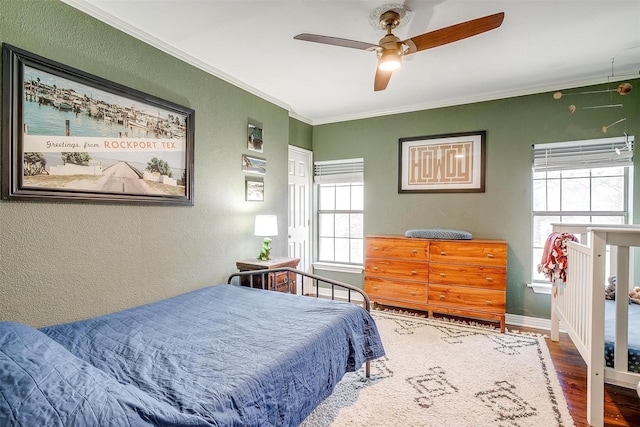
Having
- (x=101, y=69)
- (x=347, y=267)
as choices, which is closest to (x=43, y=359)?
(x=101, y=69)

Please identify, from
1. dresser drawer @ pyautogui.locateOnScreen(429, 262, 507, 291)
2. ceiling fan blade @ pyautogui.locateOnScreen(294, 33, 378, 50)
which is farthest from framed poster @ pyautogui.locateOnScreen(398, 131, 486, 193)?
ceiling fan blade @ pyautogui.locateOnScreen(294, 33, 378, 50)

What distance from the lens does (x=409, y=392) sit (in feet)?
7.30

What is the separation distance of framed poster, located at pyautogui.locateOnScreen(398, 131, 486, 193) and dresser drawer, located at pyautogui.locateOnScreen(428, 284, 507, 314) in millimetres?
1224

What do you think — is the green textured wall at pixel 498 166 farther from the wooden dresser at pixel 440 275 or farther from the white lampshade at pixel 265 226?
the white lampshade at pixel 265 226

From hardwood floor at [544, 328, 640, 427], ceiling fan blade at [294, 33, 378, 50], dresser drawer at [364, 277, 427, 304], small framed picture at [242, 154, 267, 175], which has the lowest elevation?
hardwood floor at [544, 328, 640, 427]

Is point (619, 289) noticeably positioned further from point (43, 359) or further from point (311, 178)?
point (311, 178)

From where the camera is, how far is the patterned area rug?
6.39ft

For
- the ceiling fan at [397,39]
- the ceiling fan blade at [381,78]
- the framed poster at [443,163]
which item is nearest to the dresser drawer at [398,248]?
the framed poster at [443,163]

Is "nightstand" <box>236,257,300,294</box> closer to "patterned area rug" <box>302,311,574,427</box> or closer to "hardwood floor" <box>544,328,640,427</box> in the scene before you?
"patterned area rug" <box>302,311,574,427</box>

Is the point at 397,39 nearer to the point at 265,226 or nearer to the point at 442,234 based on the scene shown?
the point at 265,226

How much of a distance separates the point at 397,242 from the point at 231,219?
1992 mm

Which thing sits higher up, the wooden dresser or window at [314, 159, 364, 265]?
window at [314, 159, 364, 265]

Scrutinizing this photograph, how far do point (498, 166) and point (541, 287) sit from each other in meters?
1.46

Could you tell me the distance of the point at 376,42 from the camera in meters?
2.57
